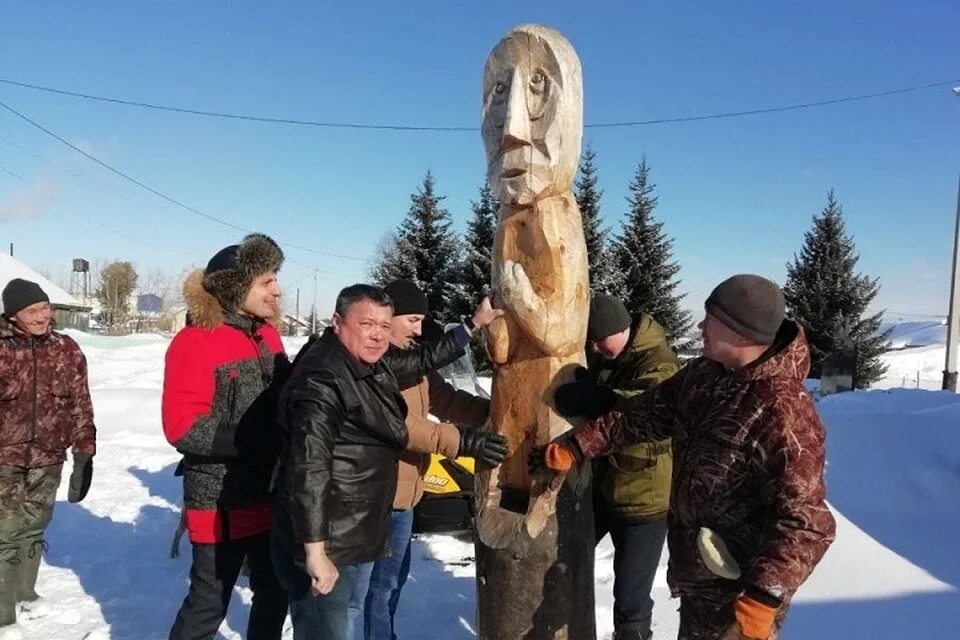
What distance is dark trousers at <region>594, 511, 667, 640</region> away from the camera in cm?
321

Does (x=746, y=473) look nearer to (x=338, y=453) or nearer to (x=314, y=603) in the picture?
(x=338, y=453)

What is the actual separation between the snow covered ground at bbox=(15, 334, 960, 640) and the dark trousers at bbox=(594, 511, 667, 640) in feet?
2.47

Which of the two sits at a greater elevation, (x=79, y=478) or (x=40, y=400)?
(x=40, y=400)

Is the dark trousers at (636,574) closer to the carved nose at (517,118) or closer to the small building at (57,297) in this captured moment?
the carved nose at (517,118)

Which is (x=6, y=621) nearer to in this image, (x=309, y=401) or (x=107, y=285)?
(x=309, y=401)

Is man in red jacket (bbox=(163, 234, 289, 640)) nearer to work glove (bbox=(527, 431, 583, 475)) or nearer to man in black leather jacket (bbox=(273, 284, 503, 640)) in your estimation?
man in black leather jacket (bbox=(273, 284, 503, 640))

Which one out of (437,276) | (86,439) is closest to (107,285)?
(437,276)

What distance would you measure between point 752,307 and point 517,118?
116 cm

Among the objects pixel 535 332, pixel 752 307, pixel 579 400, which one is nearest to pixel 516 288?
pixel 535 332

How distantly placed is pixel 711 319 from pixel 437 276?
16.1 metres

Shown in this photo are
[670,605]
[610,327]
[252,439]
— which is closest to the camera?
[252,439]

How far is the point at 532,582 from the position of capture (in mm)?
2713

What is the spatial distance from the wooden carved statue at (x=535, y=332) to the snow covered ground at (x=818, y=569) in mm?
1442

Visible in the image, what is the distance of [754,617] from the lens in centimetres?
182
